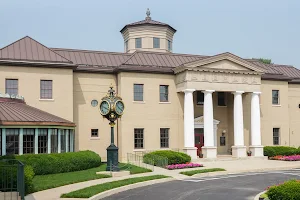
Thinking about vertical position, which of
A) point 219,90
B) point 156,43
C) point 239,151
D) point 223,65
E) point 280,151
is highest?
point 156,43

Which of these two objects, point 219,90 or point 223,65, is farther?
point 223,65

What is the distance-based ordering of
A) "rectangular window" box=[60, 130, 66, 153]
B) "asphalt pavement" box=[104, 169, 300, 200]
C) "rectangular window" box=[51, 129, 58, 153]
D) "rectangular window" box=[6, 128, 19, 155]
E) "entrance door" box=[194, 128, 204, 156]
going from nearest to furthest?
1. "asphalt pavement" box=[104, 169, 300, 200]
2. "rectangular window" box=[6, 128, 19, 155]
3. "rectangular window" box=[51, 129, 58, 153]
4. "rectangular window" box=[60, 130, 66, 153]
5. "entrance door" box=[194, 128, 204, 156]

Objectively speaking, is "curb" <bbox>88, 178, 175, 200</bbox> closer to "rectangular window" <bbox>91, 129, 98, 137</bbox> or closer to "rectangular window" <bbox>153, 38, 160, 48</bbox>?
"rectangular window" <bbox>91, 129, 98, 137</bbox>

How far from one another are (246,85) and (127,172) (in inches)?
704

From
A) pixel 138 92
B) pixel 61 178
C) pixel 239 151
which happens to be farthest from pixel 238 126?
pixel 61 178

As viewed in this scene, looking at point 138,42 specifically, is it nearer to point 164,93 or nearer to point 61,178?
point 164,93

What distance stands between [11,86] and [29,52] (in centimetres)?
335

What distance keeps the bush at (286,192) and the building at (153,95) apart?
790 inches

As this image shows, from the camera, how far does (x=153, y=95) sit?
1442 inches

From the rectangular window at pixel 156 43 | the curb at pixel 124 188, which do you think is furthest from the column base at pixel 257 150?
the curb at pixel 124 188

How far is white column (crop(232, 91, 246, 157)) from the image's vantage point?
123 ft

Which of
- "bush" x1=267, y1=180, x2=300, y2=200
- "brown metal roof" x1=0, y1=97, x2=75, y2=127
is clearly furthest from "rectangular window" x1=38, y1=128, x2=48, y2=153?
"bush" x1=267, y1=180, x2=300, y2=200

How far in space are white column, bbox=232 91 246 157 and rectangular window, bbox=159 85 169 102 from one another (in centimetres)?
647

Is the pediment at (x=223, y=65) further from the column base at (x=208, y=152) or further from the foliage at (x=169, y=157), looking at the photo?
the foliage at (x=169, y=157)
